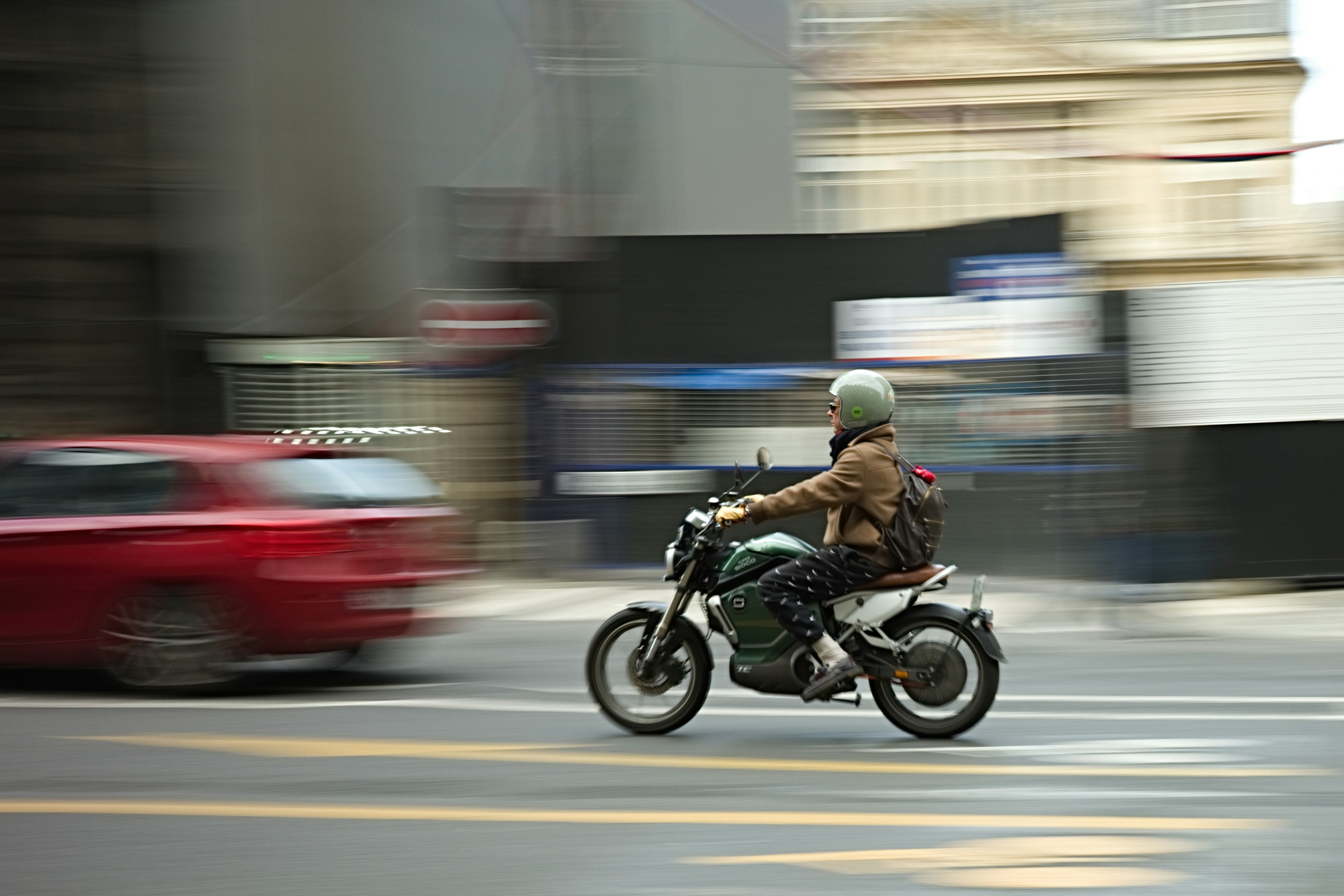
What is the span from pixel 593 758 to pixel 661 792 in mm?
820

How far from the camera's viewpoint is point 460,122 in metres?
25.3

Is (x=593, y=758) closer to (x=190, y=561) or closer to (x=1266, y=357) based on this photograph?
(x=190, y=561)

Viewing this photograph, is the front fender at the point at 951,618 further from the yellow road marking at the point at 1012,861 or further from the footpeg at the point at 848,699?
the yellow road marking at the point at 1012,861

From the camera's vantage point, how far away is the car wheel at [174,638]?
9125mm

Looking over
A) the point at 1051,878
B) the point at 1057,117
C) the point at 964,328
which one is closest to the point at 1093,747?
the point at 1051,878

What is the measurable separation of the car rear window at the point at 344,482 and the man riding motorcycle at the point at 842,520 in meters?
2.88

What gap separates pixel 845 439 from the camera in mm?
7602

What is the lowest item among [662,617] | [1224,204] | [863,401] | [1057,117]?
[662,617]

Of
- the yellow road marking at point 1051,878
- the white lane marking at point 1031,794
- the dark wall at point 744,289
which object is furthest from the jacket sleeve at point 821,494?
the dark wall at point 744,289

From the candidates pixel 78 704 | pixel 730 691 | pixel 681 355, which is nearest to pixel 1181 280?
pixel 681 355

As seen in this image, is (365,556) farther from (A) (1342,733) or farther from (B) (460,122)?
(B) (460,122)

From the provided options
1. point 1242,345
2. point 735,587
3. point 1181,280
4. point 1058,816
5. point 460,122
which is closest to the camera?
point 1058,816

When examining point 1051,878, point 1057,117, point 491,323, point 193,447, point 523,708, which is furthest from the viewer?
point 1057,117

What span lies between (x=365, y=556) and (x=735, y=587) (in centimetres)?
261
